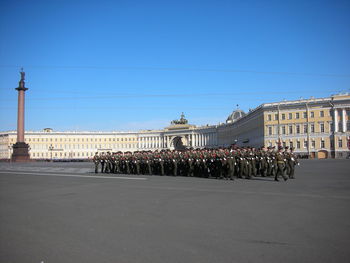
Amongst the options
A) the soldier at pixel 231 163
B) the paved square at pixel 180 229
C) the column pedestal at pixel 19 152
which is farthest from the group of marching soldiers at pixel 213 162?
the column pedestal at pixel 19 152

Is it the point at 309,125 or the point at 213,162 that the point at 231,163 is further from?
the point at 309,125

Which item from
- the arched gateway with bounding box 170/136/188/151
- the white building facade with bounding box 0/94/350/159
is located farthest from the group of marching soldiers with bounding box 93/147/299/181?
the arched gateway with bounding box 170/136/188/151

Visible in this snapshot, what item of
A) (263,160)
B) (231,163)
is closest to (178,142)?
Answer: (263,160)

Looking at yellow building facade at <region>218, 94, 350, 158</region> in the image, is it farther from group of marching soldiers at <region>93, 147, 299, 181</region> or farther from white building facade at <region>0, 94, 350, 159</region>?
group of marching soldiers at <region>93, 147, 299, 181</region>

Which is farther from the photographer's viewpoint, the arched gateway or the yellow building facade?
the arched gateway

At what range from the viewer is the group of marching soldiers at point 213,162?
18.6m

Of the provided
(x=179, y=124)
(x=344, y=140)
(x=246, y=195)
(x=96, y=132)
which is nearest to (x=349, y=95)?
(x=344, y=140)

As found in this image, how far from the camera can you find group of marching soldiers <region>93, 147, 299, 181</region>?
733 inches

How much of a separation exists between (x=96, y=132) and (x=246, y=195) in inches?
5673

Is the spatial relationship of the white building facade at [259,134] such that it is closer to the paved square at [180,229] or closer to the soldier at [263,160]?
the soldier at [263,160]

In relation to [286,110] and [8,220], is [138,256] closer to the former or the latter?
[8,220]

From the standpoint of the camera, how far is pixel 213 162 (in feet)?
69.4

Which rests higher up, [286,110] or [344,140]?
[286,110]

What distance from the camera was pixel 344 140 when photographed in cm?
6731
